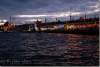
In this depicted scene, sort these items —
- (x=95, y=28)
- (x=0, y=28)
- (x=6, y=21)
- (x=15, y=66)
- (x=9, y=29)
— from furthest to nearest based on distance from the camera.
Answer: (x=95, y=28) → (x=9, y=29) → (x=0, y=28) → (x=6, y=21) → (x=15, y=66)

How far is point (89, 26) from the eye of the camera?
18.2 meters

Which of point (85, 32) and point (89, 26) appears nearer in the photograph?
point (89, 26)

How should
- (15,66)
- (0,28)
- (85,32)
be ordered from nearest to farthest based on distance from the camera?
(15,66) < (0,28) < (85,32)

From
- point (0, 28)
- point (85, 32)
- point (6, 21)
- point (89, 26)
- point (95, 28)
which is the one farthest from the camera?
point (85, 32)

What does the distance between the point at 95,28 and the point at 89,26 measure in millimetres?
1381

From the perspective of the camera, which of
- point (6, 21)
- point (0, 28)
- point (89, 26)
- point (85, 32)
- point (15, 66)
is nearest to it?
point (15, 66)

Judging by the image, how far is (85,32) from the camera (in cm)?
2067

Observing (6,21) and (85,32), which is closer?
(6,21)

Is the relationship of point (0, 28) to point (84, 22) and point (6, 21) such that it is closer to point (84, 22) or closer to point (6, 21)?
point (6, 21)

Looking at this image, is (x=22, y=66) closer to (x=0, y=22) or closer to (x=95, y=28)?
(x=0, y=22)

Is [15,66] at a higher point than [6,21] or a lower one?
lower

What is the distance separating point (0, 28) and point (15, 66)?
4.42ft

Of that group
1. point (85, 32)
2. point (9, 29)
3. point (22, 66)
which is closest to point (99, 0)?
point (22, 66)

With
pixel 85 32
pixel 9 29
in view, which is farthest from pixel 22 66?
pixel 85 32
